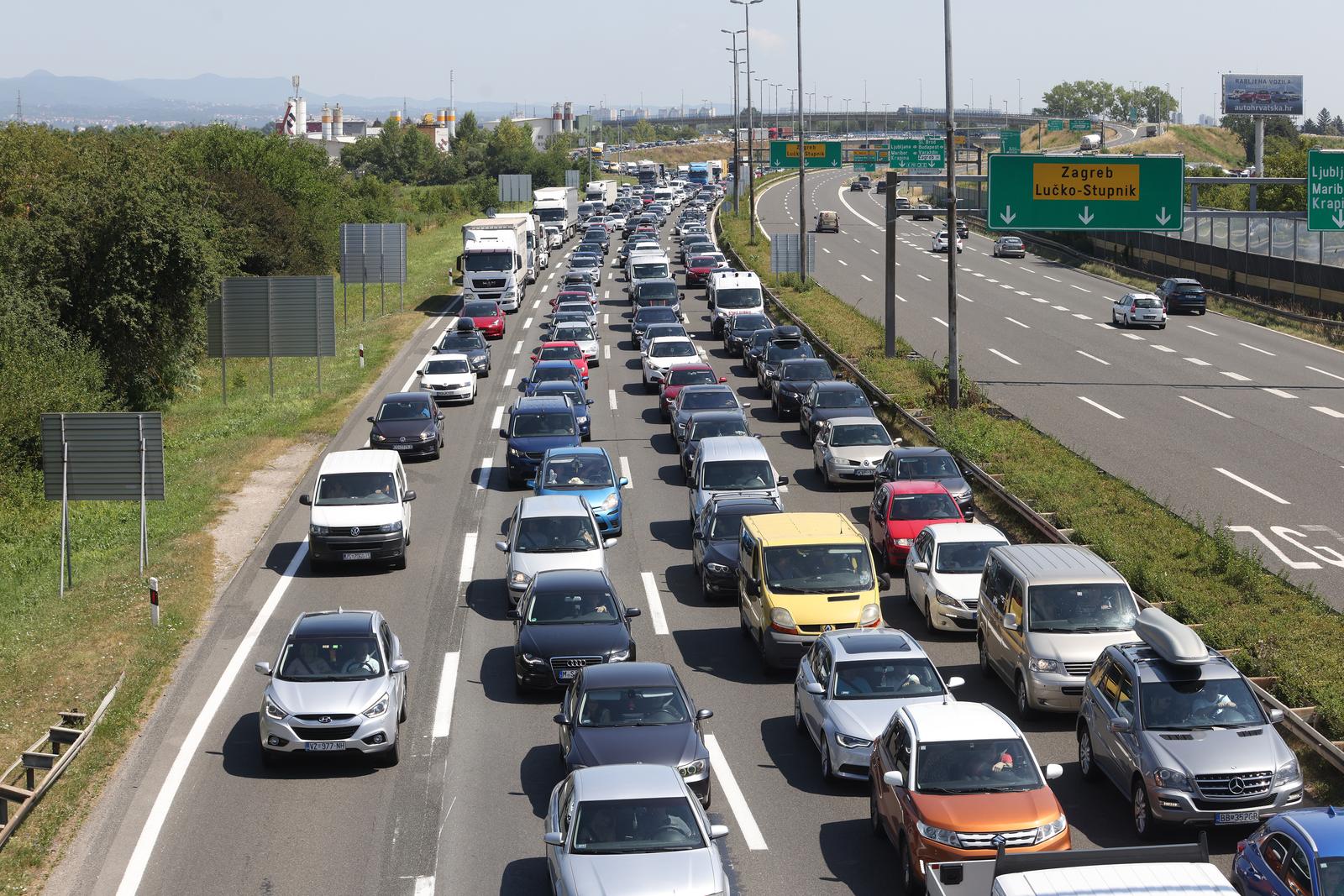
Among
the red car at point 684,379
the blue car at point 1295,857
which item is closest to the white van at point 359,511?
the red car at point 684,379

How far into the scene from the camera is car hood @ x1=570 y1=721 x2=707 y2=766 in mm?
15617

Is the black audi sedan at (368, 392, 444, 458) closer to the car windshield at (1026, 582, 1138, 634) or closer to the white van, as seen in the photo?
the white van

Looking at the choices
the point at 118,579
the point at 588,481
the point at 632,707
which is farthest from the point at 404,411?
the point at 632,707

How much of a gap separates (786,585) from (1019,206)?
2552 cm

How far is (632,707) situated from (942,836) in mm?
4162

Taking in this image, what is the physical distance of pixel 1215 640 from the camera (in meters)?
20.0

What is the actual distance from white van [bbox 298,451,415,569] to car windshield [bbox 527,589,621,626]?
21.1 feet

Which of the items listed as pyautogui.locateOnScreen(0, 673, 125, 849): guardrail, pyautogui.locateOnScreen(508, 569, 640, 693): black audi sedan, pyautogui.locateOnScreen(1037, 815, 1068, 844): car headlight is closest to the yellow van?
pyautogui.locateOnScreen(508, 569, 640, 693): black audi sedan

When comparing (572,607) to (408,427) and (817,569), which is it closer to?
(817,569)

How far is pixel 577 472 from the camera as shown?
28.8 meters

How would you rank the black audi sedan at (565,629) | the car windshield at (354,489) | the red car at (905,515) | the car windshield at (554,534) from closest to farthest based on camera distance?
the black audi sedan at (565,629), the car windshield at (554,534), the red car at (905,515), the car windshield at (354,489)

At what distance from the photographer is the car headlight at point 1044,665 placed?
60.2 feet

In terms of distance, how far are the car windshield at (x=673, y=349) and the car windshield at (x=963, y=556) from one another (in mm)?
21874

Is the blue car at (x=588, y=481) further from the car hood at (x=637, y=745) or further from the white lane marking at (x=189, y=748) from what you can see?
the car hood at (x=637, y=745)
